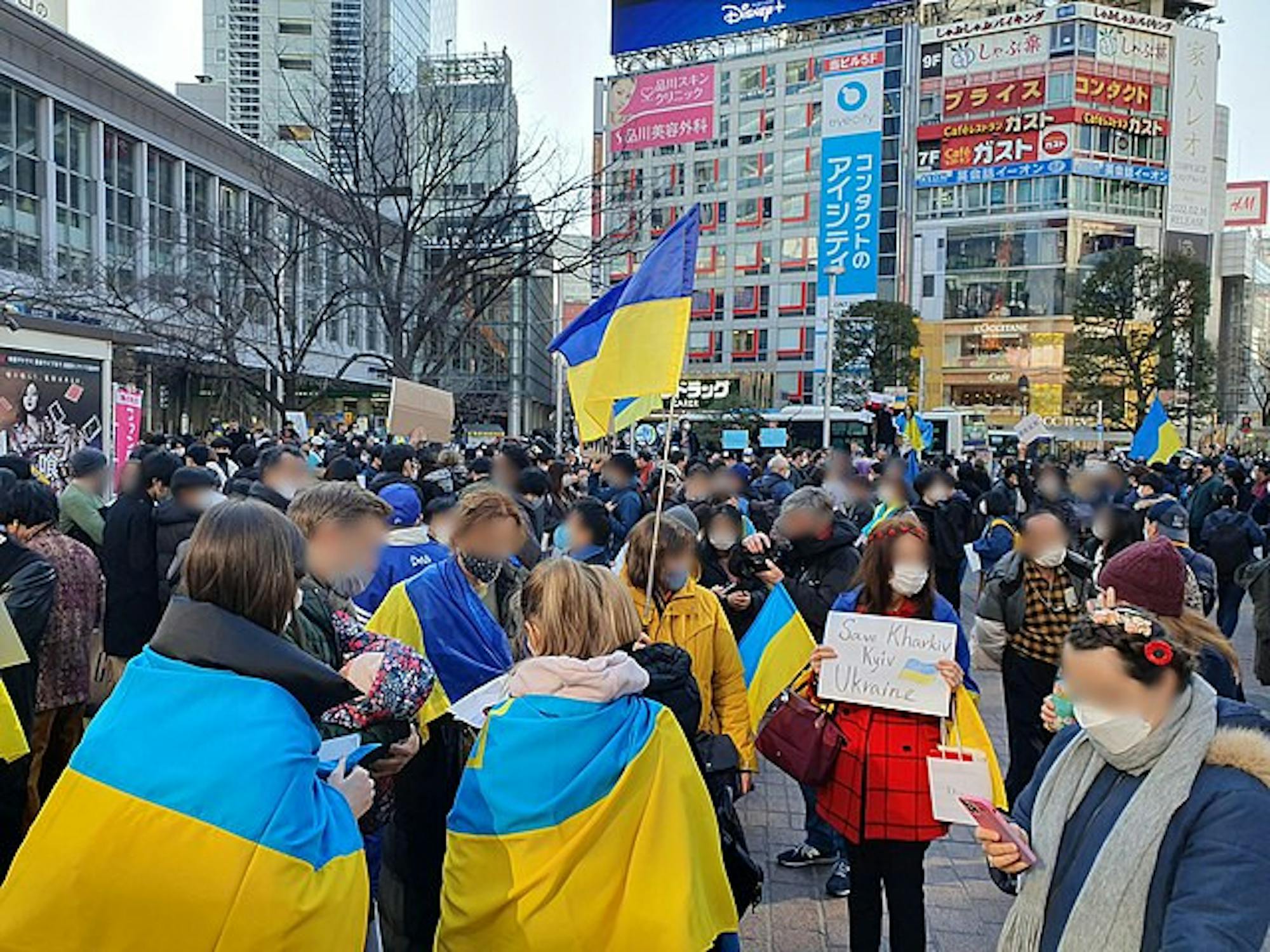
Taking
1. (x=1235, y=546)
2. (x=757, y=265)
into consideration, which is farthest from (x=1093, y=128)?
(x=1235, y=546)

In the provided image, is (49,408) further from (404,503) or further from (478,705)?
(478,705)

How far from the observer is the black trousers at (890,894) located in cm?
375

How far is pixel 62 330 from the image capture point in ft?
33.4

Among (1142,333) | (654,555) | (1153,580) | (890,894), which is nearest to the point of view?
(1153,580)

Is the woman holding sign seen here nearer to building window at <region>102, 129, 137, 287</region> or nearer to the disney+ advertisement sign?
building window at <region>102, 129, 137, 287</region>

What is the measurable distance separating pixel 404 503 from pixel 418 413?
733 cm

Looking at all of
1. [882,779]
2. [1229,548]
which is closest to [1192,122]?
[1229,548]

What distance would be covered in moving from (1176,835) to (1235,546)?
30.5ft

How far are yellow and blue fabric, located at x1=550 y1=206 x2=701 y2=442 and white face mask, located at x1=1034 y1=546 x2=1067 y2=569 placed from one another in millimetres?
2133

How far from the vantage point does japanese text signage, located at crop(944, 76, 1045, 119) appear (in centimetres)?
6094

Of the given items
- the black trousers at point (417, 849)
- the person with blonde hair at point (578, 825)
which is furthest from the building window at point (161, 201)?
the person with blonde hair at point (578, 825)

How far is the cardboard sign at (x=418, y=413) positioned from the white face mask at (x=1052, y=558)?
9.37 m

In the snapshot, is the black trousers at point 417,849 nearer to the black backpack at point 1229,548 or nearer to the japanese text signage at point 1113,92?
the black backpack at point 1229,548

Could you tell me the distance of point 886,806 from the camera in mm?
3688
